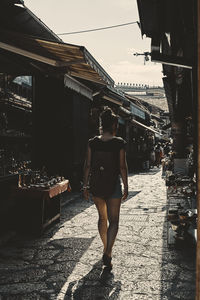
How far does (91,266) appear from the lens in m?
5.78

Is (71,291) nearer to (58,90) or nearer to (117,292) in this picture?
(117,292)

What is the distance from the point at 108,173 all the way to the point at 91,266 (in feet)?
5.27

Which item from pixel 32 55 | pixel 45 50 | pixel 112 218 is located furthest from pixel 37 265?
pixel 45 50

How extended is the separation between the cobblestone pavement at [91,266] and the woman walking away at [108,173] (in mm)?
530

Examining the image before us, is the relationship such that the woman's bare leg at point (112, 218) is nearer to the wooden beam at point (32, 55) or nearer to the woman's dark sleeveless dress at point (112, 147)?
the woman's dark sleeveless dress at point (112, 147)

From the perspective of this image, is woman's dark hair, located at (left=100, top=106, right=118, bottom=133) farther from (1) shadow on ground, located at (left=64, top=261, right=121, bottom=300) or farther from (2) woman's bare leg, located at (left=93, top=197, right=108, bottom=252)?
(1) shadow on ground, located at (left=64, top=261, right=121, bottom=300)

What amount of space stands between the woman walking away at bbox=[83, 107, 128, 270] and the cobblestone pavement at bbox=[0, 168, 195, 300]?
53 centimetres

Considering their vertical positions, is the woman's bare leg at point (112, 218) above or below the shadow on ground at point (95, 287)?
above

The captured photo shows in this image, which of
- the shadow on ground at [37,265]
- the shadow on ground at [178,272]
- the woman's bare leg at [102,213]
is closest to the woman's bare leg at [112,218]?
the woman's bare leg at [102,213]

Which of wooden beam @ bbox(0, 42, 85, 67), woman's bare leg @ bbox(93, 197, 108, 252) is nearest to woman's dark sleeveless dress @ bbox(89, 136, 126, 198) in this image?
woman's bare leg @ bbox(93, 197, 108, 252)

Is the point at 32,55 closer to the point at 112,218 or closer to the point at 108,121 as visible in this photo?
the point at 108,121

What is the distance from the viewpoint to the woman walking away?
A: 17.8ft

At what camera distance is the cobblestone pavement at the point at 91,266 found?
4758 millimetres

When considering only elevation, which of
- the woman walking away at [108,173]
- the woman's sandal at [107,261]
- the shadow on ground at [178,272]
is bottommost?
the shadow on ground at [178,272]
